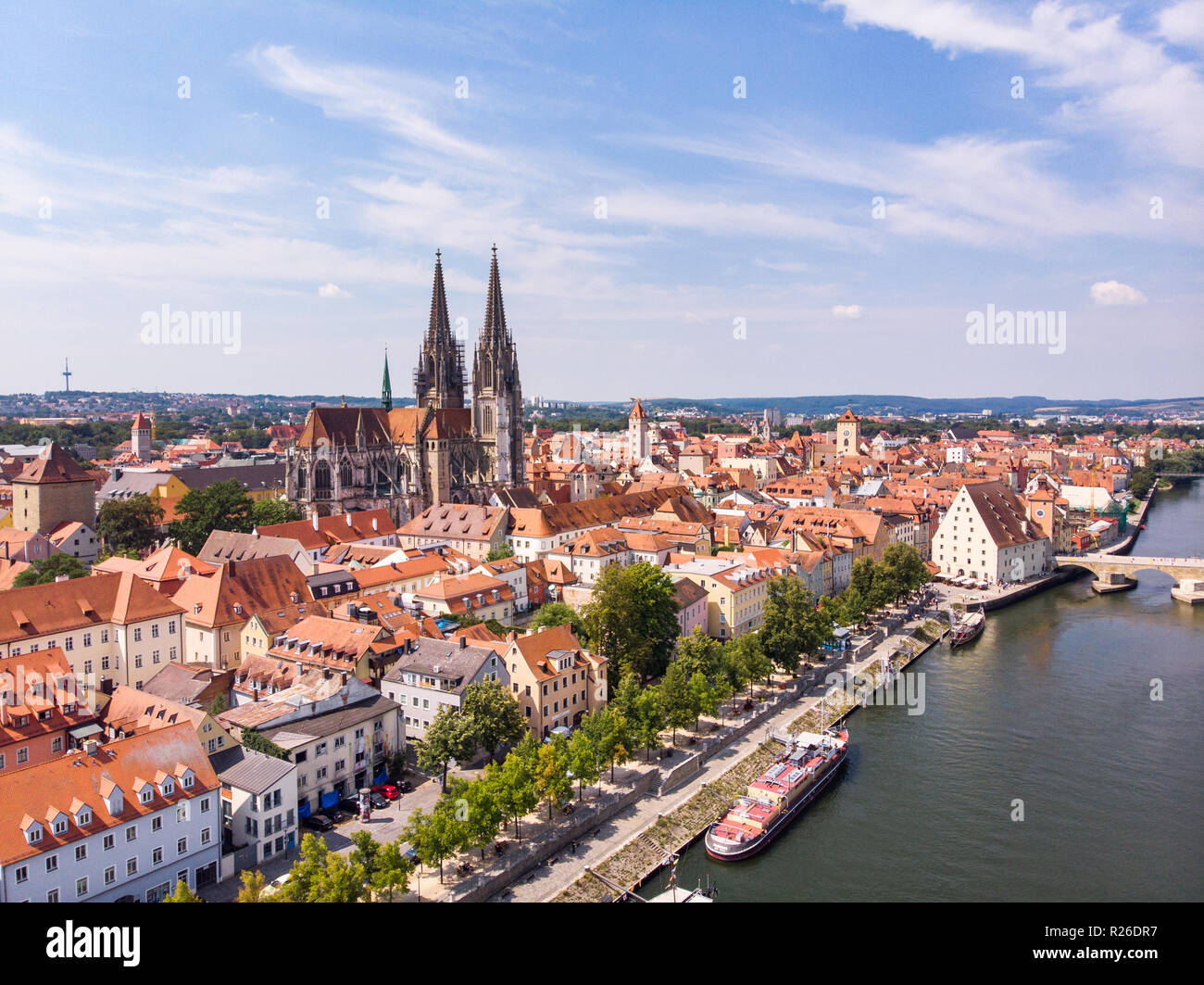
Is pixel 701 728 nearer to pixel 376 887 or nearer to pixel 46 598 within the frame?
pixel 376 887

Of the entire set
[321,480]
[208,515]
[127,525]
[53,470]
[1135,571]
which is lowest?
[1135,571]

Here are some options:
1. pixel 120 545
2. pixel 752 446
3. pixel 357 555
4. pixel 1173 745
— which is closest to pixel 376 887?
pixel 1173 745

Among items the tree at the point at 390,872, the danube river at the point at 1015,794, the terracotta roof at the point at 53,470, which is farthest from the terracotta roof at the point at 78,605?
the terracotta roof at the point at 53,470

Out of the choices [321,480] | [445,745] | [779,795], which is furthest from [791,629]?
[321,480]

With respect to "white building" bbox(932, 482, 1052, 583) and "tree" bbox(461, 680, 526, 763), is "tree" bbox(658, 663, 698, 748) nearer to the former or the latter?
"tree" bbox(461, 680, 526, 763)

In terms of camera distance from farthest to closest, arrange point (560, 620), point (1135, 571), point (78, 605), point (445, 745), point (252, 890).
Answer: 1. point (1135, 571)
2. point (560, 620)
3. point (78, 605)
4. point (445, 745)
5. point (252, 890)

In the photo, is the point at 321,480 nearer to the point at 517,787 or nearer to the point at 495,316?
the point at 495,316

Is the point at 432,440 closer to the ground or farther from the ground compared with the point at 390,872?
farther from the ground

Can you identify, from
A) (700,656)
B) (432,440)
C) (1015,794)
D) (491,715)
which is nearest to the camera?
(491,715)

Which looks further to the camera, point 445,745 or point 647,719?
point 647,719
